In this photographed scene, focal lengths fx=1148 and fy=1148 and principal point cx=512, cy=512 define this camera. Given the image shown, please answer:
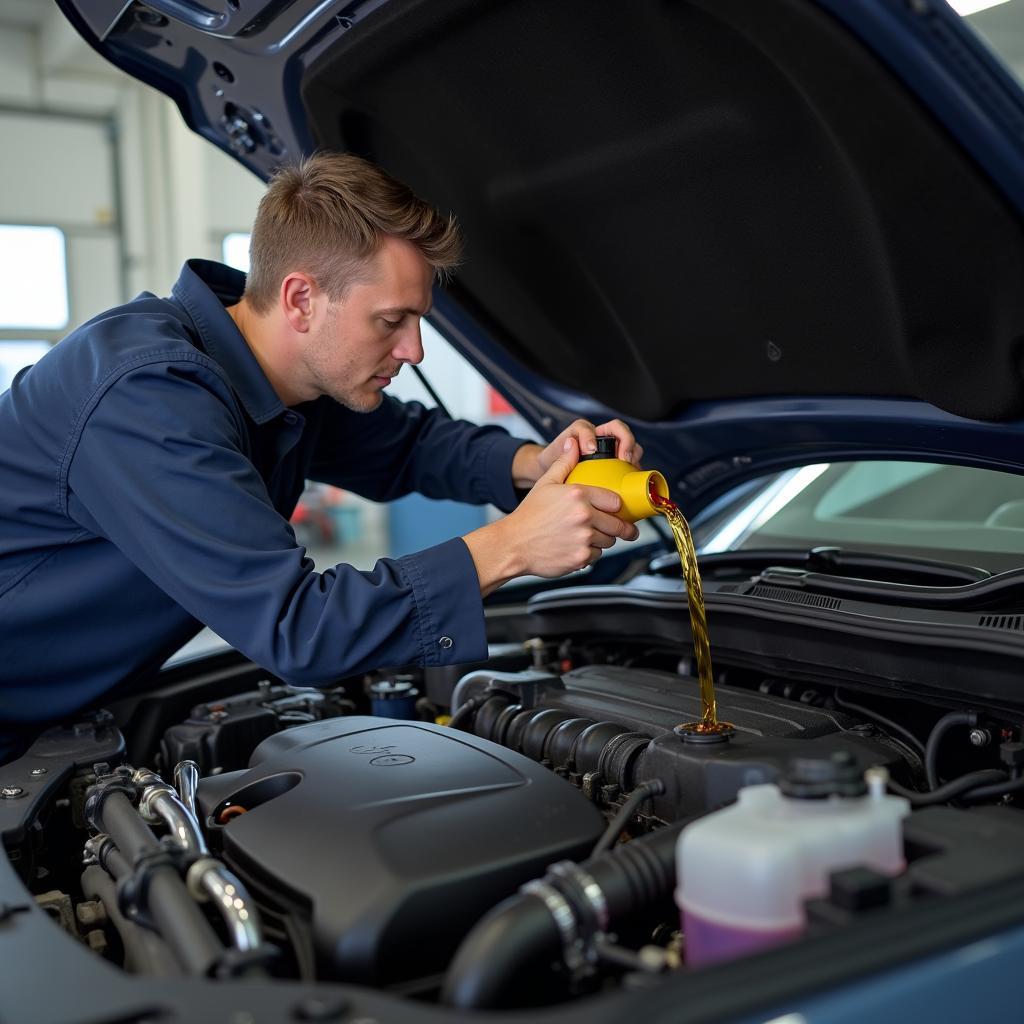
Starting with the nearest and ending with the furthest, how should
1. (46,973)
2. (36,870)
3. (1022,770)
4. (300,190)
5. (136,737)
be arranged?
1. (46,973)
2. (1022,770)
3. (36,870)
4. (300,190)
5. (136,737)

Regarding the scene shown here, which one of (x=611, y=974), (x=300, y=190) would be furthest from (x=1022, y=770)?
(x=300, y=190)

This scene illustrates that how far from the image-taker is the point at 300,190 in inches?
71.6

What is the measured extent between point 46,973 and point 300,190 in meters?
1.24

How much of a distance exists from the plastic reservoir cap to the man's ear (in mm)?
1087

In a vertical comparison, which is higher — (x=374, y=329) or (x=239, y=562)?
(x=374, y=329)

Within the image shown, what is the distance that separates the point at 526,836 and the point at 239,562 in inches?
19.7

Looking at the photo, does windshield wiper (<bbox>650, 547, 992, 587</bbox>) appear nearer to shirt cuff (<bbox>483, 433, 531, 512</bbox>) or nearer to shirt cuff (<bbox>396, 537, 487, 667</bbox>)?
shirt cuff (<bbox>483, 433, 531, 512</bbox>)

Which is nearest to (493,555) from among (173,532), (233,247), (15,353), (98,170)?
(173,532)

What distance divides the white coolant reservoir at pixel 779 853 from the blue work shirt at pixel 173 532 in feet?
1.79

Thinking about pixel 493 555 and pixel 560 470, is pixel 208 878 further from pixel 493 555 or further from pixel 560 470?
pixel 560 470

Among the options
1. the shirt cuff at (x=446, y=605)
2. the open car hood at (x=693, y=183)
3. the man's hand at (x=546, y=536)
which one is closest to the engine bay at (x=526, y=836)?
the shirt cuff at (x=446, y=605)

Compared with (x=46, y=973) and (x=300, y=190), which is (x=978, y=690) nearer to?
(x=46, y=973)

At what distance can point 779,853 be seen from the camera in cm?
94

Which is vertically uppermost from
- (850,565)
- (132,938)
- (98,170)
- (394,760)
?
(98,170)
